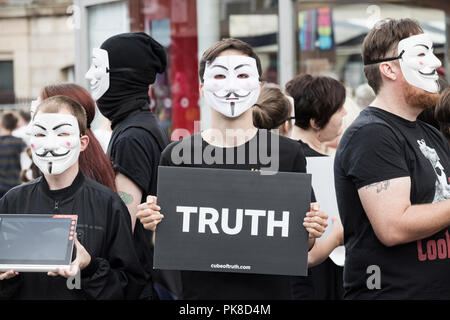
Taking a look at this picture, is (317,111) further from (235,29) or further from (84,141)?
(235,29)

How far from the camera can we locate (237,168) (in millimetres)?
3486

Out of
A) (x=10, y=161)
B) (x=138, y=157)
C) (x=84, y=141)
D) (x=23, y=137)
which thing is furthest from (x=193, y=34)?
(x=84, y=141)

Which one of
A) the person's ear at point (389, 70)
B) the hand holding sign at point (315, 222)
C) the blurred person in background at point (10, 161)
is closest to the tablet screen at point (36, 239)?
the hand holding sign at point (315, 222)

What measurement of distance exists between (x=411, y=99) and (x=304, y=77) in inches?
68.1

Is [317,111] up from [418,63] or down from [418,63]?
down

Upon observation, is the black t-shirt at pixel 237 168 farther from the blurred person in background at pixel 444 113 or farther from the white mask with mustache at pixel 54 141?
the blurred person in background at pixel 444 113

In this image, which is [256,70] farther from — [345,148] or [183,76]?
[183,76]

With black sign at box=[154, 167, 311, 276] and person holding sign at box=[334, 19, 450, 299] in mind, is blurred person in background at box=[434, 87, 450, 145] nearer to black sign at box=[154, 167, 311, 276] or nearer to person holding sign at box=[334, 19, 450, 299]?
person holding sign at box=[334, 19, 450, 299]

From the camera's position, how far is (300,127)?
16.8ft

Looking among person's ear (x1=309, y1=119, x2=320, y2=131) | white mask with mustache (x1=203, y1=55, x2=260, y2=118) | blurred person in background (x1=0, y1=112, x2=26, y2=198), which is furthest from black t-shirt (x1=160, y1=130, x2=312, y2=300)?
blurred person in background (x1=0, y1=112, x2=26, y2=198)

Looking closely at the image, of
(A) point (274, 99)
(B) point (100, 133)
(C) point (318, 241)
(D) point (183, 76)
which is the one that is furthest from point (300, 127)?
(D) point (183, 76)

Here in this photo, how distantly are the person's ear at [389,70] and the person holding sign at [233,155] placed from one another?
1.59ft

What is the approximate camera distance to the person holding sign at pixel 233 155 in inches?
135

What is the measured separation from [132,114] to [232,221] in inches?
50.3
